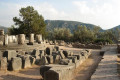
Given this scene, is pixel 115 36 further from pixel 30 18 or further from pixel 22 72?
pixel 22 72

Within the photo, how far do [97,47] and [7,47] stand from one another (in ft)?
56.5

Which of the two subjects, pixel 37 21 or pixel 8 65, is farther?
pixel 37 21

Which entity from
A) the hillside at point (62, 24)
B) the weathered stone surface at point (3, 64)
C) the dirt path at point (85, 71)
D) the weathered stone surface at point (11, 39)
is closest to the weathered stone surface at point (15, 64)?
the weathered stone surface at point (3, 64)

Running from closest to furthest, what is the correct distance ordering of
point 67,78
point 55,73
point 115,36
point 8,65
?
point 55,73 → point 67,78 → point 8,65 → point 115,36

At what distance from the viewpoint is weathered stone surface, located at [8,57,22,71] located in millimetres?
8977

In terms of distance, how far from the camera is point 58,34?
5594 centimetres

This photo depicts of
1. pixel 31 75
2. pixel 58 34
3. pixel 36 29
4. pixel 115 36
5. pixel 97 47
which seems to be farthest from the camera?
pixel 115 36

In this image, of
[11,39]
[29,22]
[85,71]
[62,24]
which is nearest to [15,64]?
[85,71]

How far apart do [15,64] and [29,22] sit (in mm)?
28842

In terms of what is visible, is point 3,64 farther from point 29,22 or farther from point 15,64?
point 29,22

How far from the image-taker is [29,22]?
37.1 metres

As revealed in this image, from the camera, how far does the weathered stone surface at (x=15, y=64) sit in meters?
8.98

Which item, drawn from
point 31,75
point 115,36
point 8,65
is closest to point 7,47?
point 8,65

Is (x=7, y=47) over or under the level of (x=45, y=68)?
over
